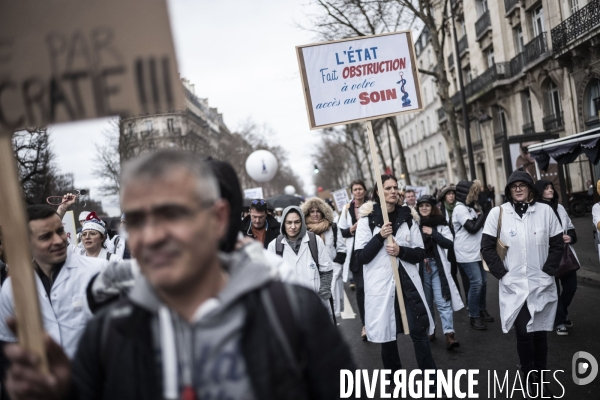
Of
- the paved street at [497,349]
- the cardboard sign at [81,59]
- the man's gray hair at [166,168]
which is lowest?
the paved street at [497,349]

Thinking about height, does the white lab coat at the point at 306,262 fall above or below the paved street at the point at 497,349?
above

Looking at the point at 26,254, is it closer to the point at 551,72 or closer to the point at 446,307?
the point at 446,307

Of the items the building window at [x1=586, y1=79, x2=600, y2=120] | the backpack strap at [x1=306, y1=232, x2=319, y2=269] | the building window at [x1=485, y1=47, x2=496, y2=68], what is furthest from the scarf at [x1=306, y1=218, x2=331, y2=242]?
the building window at [x1=485, y1=47, x2=496, y2=68]

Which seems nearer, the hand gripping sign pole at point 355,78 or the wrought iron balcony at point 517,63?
the hand gripping sign pole at point 355,78

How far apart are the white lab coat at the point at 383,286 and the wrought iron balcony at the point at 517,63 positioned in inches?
994

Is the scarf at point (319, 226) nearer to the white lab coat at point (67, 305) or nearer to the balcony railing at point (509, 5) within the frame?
the white lab coat at point (67, 305)

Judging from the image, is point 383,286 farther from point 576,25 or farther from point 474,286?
point 576,25

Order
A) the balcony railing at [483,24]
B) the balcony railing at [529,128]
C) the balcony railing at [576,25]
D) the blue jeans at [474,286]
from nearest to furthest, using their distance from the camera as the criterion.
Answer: the blue jeans at [474,286] < the balcony railing at [576,25] < the balcony railing at [529,128] < the balcony railing at [483,24]

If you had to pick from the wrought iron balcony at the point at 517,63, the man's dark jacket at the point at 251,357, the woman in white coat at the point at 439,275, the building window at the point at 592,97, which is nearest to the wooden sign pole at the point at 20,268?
the man's dark jacket at the point at 251,357

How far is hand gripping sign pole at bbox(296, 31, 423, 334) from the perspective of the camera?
17.5ft

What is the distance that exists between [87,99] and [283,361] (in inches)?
44.0

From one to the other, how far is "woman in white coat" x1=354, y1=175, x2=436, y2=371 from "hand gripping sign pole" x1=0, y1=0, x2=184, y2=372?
3238 mm

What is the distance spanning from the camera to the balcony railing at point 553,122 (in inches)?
939

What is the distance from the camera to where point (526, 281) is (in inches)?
184
